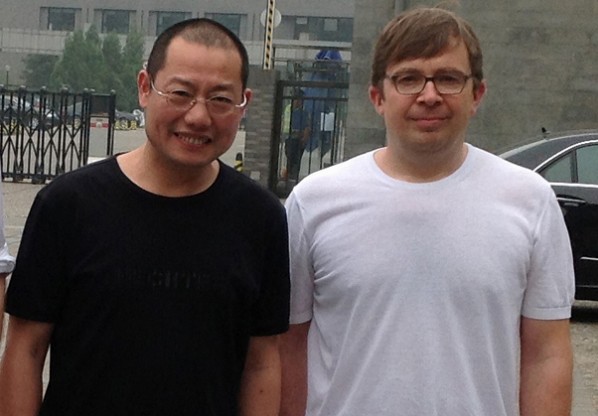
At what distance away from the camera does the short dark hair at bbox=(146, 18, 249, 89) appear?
316cm

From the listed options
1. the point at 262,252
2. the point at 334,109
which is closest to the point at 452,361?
the point at 262,252

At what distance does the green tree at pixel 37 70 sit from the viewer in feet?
313

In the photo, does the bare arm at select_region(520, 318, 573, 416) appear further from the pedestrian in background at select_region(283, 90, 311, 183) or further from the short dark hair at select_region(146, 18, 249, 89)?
the pedestrian in background at select_region(283, 90, 311, 183)

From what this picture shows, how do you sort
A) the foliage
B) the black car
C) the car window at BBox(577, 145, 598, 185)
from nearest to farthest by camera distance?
1. the black car
2. the car window at BBox(577, 145, 598, 185)
3. the foliage

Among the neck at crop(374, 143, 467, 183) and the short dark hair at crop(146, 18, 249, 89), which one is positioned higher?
the short dark hair at crop(146, 18, 249, 89)

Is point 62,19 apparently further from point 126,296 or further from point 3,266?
point 126,296

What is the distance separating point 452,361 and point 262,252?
20.5 inches

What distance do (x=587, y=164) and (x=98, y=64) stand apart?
81.6 m

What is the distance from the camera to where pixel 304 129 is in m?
25.5

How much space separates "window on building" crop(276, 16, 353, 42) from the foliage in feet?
33.5

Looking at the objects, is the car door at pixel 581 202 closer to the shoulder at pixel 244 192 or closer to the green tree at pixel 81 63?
the shoulder at pixel 244 192

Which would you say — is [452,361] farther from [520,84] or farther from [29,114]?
[29,114]

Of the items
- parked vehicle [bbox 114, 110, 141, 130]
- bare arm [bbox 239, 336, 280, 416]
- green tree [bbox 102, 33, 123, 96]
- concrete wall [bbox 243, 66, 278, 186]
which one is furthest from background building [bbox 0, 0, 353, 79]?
bare arm [bbox 239, 336, 280, 416]

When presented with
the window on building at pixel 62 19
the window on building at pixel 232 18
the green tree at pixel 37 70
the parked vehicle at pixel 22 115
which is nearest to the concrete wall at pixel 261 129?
the parked vehicle at pixel 22 115
